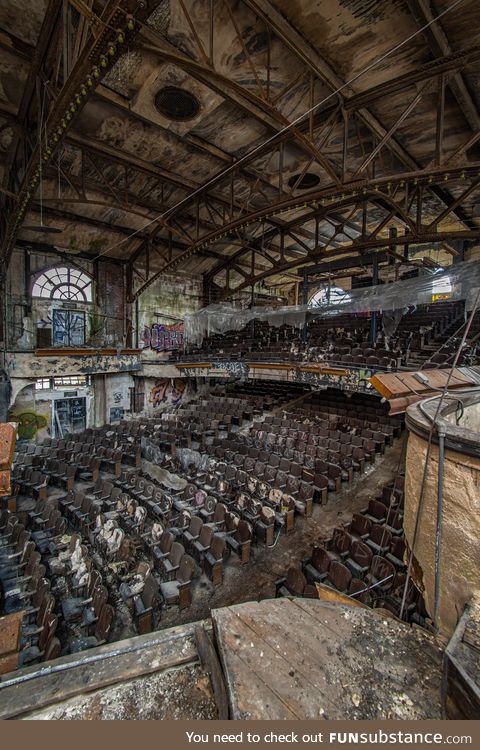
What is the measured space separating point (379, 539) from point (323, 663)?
3734 mm

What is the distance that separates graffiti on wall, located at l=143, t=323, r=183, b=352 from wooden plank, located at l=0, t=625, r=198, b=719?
14.2 metres

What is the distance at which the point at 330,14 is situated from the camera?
16.9ft

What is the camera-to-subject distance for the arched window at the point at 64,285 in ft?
41.2

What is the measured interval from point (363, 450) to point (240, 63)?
27.3 ft

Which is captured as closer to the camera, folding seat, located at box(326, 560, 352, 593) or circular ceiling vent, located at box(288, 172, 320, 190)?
folding seat, located at box(326, 560, 352, 593)

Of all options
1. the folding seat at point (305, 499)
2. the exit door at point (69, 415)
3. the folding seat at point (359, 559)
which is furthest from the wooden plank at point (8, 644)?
the exit door at point (69, 415)

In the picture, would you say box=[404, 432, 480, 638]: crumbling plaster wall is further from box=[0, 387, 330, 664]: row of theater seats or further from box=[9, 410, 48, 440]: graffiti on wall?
box=[9, 410, 48, 440]: graffiti on wall

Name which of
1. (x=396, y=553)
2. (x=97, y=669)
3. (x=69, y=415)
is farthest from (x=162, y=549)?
(x=69, y=415)

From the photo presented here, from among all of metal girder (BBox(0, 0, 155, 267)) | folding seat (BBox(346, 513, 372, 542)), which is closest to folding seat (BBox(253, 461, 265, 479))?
folding seat (BBox(346, 513, 372, 542))

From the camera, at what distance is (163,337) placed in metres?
16.0

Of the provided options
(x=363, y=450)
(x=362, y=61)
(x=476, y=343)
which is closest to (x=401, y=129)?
(x=362, y=61)

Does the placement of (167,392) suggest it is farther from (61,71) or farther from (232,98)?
(61,71)

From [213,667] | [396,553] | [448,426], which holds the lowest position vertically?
[396,553]

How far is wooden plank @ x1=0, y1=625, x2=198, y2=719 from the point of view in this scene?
147cm
